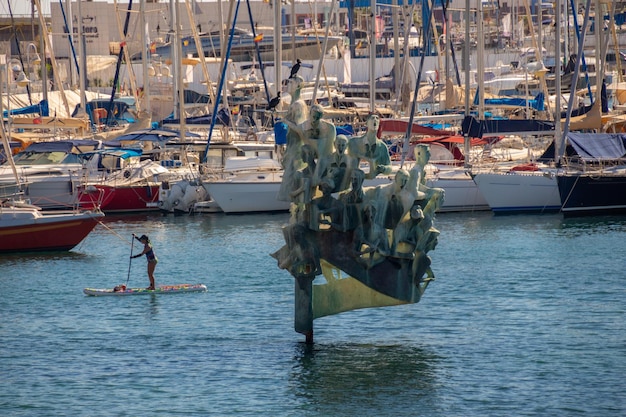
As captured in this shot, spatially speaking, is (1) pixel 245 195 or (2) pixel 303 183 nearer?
(2) pixel 303 183

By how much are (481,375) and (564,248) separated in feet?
71.0

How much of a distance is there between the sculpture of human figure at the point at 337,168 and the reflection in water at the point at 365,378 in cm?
394

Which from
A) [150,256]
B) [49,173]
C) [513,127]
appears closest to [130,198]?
[49,173]

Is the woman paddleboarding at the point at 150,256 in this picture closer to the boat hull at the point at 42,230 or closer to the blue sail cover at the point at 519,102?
the boat hull at the point at 42,230

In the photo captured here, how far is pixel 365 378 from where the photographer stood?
28.2 metres

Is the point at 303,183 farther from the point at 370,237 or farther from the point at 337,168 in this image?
the point at 370,237

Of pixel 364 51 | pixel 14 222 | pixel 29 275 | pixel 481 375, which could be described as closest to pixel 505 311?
pixel 481 375

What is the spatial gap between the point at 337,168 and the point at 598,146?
3404cm

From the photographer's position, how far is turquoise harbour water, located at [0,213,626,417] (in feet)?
88.4

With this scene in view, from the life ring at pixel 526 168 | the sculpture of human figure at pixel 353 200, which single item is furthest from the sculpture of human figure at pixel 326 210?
the life ring at pixel 526 168

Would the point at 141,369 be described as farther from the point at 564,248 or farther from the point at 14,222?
the point at 564,248

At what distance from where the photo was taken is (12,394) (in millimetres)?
28266

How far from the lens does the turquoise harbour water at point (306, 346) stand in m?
27.0

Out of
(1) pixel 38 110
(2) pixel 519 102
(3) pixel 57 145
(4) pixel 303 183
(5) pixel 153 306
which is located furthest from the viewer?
(1) pixel 38 110
